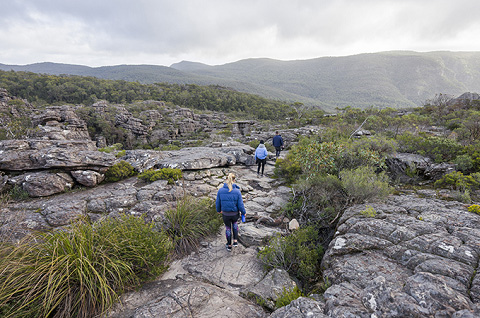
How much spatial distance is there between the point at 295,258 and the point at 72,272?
398cm

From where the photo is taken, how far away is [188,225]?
5453 millimetres

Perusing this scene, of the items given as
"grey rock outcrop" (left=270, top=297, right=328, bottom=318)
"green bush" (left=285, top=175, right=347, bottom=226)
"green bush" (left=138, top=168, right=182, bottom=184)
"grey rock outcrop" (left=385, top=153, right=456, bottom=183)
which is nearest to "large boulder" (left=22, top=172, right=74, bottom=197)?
"green bush" (left=138, top=168, right=182, bottom=184)

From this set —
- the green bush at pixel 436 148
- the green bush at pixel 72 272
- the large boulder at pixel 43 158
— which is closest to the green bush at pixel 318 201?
the green bush at pixel 72 272

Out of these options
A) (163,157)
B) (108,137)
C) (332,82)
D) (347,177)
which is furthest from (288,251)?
(332,82)

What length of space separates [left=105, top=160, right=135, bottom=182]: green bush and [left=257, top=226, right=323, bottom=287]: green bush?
290 inches

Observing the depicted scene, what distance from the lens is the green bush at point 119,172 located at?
8797 mm

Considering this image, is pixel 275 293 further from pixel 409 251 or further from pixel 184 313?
pixel 409 251

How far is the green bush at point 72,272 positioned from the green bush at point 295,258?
2.35 meters

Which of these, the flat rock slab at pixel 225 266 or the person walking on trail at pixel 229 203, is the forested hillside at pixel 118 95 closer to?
the person walking on trail at pixel 229 203

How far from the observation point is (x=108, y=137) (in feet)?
107

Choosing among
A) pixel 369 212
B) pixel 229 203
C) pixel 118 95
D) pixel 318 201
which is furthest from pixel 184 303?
pixel 118 95

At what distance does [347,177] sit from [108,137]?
3624 cm

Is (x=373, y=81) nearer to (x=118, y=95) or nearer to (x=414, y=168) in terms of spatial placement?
(x=118, y=95)

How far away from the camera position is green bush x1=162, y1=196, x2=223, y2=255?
513 centimetres
